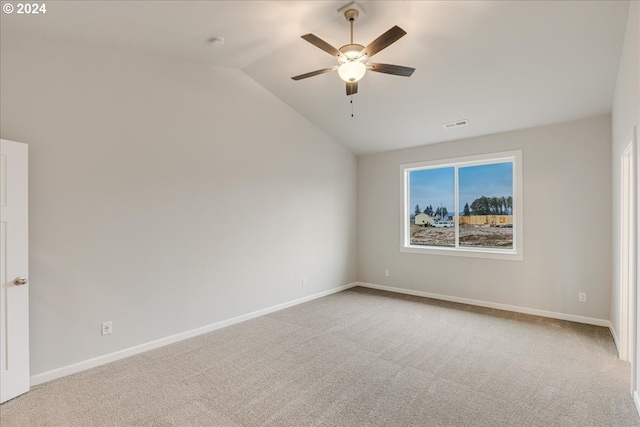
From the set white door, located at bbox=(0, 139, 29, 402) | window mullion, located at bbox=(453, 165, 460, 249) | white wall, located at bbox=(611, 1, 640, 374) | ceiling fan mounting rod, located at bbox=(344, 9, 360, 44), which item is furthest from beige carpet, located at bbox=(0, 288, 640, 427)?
ceiling fan mounting rod, located at bbox=(344, 9, 360, 44)

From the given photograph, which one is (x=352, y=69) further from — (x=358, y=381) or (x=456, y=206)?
(x=456, y=206)

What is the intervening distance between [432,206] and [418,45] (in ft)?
10.2

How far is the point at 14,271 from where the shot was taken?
262 cm

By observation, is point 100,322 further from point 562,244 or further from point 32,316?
point 562,244

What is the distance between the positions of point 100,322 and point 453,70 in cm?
449

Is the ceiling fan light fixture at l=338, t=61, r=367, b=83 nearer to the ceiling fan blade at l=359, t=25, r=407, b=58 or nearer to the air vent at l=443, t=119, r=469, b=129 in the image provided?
the ceiling fan blade at l=359, t=25, r=407, b=58

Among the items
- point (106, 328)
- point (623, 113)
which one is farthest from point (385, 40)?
point (106, 328)

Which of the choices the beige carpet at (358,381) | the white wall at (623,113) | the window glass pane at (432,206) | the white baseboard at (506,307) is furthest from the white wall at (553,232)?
the beige carpet at (358,381)

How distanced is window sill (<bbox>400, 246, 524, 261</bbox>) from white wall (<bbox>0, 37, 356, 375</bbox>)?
198 cm

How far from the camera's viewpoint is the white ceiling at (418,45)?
2.77 m

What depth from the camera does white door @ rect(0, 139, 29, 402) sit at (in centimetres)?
256

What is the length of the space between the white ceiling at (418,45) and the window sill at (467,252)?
5.94 ft

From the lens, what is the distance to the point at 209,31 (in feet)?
10.5

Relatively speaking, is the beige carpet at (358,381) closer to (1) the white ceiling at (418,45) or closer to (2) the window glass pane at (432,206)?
(2) the window glass pane at (432,206)
